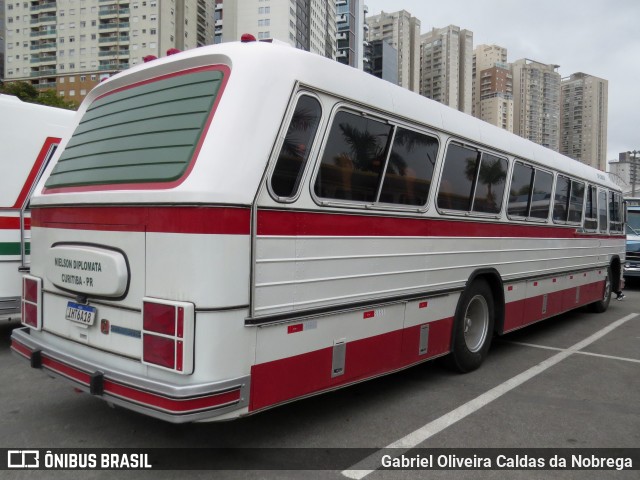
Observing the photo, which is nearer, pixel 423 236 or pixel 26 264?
pixel 423 236

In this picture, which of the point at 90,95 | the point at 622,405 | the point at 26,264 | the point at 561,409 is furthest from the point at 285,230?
the point at 26,264

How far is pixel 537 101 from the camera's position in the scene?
73812 mm

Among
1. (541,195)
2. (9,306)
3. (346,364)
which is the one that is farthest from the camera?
(541,195)

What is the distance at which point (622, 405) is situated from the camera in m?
4.90

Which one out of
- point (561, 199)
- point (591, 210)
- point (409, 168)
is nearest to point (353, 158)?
point (409, 168)

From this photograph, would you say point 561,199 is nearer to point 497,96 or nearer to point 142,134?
point 142,134

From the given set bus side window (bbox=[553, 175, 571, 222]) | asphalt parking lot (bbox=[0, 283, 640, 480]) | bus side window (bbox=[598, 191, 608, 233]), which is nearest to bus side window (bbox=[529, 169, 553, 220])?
bus side window (bbox=[553, 175, 571, 222])

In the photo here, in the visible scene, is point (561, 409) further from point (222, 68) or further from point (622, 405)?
point (222, 68)

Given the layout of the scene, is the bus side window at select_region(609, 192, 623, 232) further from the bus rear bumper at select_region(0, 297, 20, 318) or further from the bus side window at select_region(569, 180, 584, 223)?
the bus rear bumper at select_region(0, 297, 20, 318)

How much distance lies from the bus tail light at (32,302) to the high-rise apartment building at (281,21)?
90.8 metres

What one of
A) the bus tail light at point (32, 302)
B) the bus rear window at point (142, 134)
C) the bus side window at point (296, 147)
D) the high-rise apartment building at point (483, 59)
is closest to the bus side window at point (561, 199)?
the bus side window at point (296, 147)

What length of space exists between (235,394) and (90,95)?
3.08 metres

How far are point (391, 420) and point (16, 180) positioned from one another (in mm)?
5067

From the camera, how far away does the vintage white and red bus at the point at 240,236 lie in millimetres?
3049
